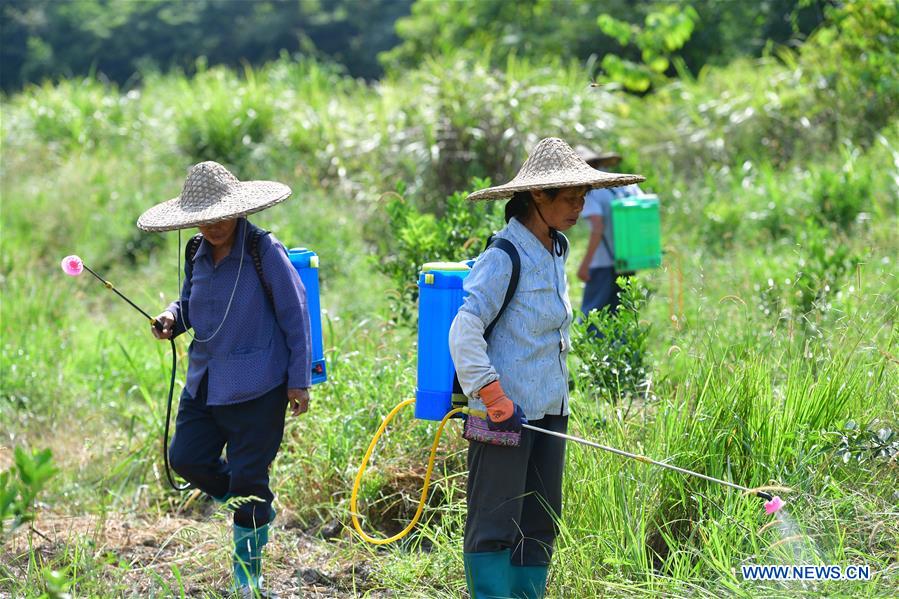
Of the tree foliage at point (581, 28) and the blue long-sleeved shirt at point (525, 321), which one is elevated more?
the tree foliage at point (581, 28)

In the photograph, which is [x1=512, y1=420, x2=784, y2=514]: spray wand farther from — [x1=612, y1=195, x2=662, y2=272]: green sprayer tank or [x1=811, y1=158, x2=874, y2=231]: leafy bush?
[x1=811, y1=158, x2=874, y2=231]: leafy bush

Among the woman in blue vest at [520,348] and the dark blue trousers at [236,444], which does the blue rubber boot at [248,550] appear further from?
the woman in blue vest at [520,348]

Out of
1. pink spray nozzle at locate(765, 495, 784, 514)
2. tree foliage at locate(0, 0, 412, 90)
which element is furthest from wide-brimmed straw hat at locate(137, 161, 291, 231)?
tree foliage at locate(0, 0, 412, 90)

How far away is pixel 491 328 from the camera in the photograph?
3.49 metres

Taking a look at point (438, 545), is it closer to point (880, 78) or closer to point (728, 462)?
point (728, 462)

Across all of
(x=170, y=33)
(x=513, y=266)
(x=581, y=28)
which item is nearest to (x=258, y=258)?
(x=513, y=266)

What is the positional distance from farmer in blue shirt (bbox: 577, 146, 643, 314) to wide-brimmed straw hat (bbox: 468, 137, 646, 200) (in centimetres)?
311

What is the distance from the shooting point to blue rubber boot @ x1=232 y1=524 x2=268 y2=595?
13.2 feet

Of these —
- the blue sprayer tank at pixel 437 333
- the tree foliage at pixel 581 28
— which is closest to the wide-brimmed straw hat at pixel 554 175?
the blue sprayer tank at pixel 437 333

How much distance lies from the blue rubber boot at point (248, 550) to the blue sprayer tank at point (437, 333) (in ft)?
2.75

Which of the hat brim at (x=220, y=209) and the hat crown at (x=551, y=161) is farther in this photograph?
the hat brim at (x=220, y=209)

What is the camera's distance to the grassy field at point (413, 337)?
379 centimetres

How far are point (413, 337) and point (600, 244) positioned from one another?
1.66 metres

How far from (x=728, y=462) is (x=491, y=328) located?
1.04 m
